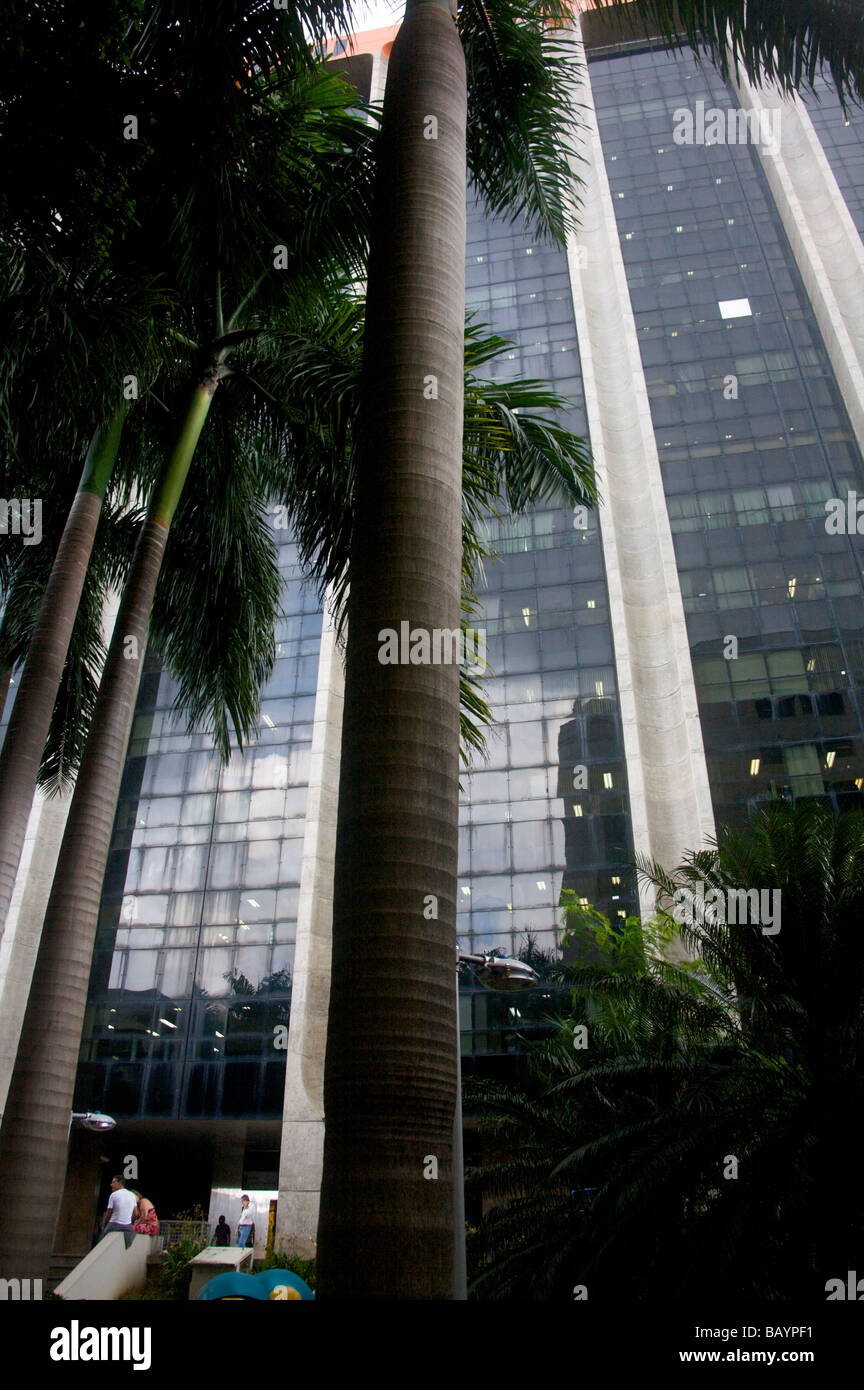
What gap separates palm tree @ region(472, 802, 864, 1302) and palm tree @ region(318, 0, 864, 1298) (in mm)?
6652

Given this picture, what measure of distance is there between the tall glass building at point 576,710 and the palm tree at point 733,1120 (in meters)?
18.7

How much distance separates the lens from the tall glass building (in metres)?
34.4

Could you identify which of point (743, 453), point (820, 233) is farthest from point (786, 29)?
point (820, 233)

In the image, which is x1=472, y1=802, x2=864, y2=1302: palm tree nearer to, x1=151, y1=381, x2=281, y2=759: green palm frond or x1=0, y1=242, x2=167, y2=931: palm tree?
x1=151, y1=381, x2=281, y2=759: green palm frond

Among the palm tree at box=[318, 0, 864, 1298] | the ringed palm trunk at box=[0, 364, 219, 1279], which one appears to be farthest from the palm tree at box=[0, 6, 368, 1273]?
the palm tree at box=[318, 0, 864, 1298]

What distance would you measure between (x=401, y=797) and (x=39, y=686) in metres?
6.75

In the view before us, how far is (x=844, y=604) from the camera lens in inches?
1489

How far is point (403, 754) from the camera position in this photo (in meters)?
3.21

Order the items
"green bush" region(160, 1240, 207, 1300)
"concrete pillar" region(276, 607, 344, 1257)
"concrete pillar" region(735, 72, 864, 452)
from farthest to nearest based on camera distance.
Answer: "concrete pillar" region(735, 72, 864, 452)
"concrete pillar" region(276, 607, 344, 1257)
"green bush" region(160, 1240, 207, 1300)

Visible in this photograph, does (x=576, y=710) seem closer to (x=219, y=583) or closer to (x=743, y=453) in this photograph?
(x=743, y=453)

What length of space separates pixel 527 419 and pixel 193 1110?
3190cm

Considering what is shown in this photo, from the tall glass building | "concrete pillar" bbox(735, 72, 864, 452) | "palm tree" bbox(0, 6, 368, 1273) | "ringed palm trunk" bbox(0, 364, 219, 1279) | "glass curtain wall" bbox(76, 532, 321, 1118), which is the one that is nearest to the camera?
"ringed palm trunk" bbox(0, 364, 219, 1279)

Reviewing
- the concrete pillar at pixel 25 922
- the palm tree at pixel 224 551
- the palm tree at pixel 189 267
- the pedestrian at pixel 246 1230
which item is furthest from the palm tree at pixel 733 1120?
the concrete pillar at pixel 25 922
